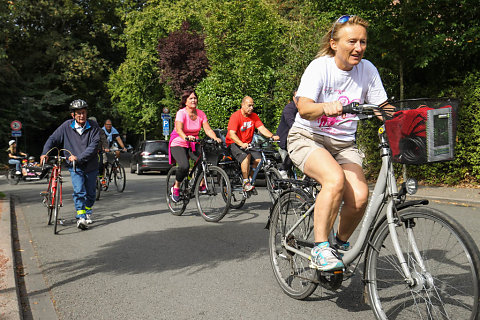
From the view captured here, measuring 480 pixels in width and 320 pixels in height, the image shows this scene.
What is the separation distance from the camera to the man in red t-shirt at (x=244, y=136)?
823cm

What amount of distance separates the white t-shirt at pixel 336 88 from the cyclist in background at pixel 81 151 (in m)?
4.74

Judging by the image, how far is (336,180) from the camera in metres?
3.38

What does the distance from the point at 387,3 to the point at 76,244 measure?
8.83 m

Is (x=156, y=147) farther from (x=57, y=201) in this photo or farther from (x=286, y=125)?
(x=57, y=201)

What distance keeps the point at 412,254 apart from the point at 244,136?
5.92m

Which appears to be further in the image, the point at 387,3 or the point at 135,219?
the point at 387,3

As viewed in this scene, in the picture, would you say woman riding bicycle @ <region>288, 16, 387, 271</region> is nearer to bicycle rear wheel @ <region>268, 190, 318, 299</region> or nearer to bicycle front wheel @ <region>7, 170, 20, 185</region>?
bicycle rear wheel @ <region>268, 190, 318, 299</region>

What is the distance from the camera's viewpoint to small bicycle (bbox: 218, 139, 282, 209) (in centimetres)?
774

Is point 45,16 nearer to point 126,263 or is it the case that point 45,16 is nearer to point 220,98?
point 220,98

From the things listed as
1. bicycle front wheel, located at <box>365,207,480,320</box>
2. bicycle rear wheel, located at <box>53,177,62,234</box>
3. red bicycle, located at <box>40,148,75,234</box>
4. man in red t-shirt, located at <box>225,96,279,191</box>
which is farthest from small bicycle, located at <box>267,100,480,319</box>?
red bicycle, located at <box>40,148,75,234</box>

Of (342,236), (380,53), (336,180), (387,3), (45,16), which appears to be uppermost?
(45,16)

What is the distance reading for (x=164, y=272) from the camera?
16.7ft

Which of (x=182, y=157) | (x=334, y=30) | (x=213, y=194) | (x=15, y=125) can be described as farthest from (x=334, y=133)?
(x=15, y=125)

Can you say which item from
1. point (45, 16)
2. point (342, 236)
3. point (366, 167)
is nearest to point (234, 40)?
point (366, 167)
